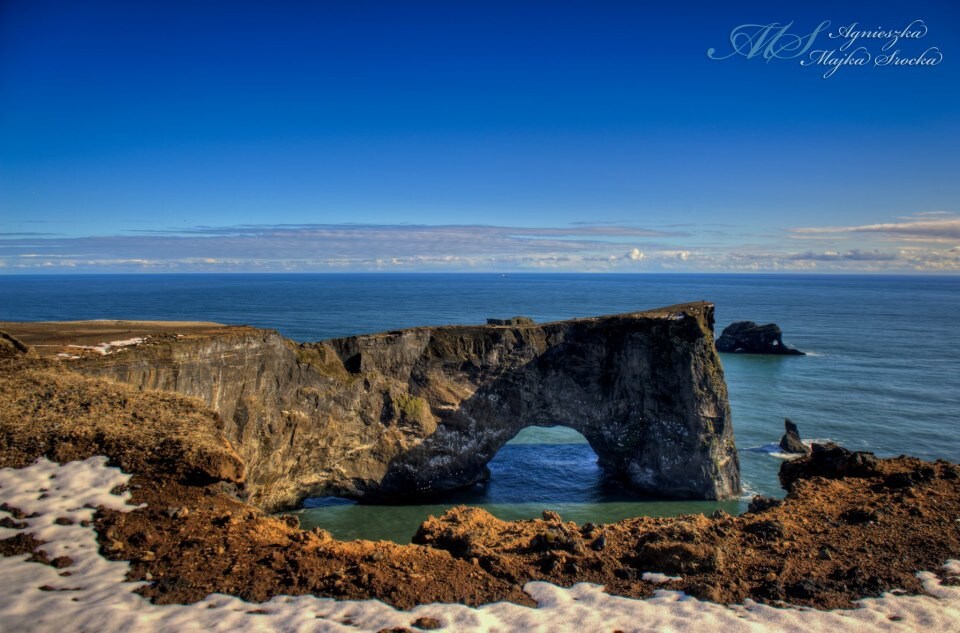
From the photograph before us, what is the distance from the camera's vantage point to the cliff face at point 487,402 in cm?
2453

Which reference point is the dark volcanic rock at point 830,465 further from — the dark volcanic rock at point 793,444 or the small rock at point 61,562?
the small rock at point 61,562

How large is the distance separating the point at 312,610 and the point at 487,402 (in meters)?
19.3

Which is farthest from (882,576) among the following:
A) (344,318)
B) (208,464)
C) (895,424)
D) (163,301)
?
(163,301)

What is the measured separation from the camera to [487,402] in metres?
28.4

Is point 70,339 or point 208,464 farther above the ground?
point 70,339

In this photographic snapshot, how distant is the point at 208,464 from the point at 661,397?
Result: 20.8 metres

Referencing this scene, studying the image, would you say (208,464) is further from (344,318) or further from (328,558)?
(344,318)

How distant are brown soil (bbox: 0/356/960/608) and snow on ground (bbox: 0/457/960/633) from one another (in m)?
0.33

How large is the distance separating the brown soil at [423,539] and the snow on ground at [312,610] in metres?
0.33

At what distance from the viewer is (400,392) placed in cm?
2697

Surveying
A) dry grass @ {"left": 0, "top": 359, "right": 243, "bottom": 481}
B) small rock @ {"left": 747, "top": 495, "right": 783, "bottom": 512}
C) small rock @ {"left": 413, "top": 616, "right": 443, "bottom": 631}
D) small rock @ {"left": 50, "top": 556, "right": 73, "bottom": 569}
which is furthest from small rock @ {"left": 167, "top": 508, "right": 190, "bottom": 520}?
small rock @ {"left": 747, "top": 495, "right": 783, "bottom": 512}

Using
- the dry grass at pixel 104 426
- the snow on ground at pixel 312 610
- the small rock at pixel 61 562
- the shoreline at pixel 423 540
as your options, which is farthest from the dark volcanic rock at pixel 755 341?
the small rock at pixel 61 562

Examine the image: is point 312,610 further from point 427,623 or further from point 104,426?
point 104,426

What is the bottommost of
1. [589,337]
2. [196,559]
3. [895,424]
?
[895,424]
